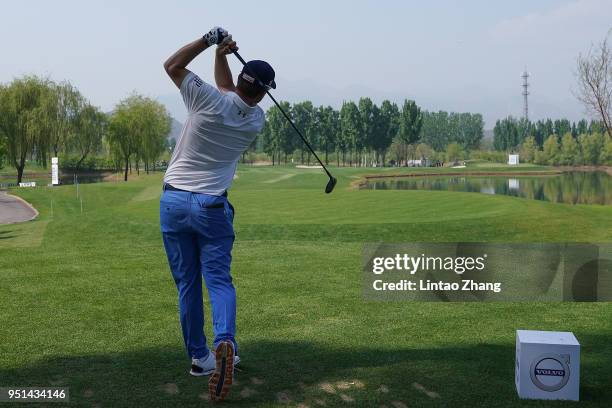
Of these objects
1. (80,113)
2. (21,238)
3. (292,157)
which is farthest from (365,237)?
(292,157)

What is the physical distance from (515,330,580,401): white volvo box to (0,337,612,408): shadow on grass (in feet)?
0.37

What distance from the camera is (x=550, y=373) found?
4.70 m

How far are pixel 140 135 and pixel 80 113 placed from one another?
288 inches

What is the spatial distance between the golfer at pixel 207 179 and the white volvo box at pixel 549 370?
2.13 meters

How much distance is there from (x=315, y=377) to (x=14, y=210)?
163 ft

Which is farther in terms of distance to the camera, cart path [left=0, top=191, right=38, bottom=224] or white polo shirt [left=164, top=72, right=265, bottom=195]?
cart path [left=0, top=191, right=38, bottom=224]

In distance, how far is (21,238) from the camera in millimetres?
24047

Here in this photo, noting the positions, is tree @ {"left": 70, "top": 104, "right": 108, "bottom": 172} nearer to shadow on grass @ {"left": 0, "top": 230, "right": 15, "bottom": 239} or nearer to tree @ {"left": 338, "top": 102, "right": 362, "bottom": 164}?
shadow on grass @ {"left": 0, "top": 230, "right": 15, "bottom": 239}

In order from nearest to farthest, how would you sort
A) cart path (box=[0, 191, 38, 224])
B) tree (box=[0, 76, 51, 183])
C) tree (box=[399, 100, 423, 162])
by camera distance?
1. cart path (box=[0, 191, 38, 224])
2. tree (box=[0, 76, 51, 183])
3. tree (box=[399, 100, 423, 162])

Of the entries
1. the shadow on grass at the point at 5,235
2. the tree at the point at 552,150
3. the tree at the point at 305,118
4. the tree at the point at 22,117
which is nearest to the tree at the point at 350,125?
the tree at the point at 305,118

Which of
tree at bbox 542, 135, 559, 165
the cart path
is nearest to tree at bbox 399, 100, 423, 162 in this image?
tree at bbox 542, 135, 559, 165

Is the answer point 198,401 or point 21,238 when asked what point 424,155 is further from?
point 198,401

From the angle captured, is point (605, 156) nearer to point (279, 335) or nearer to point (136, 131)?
point (136, 131)

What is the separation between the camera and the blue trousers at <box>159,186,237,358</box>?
5152mm
